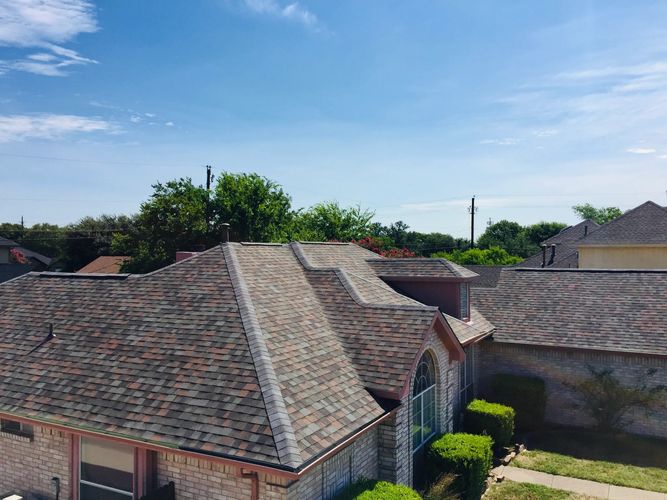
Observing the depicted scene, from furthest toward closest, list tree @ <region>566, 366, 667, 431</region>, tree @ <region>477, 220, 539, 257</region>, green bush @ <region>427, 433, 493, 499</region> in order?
1. tree @ <region>477, 220, 539, 257</region>
2. tree @ <region>566, 366, 667, 431</region>
3. green bush @ <region>427, 433, 493, 499</region>

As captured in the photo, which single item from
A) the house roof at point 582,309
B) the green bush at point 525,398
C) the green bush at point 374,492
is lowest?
the green bush at point 525,398

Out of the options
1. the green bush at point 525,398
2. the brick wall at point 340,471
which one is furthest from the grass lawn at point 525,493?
the green bush at point 525,398

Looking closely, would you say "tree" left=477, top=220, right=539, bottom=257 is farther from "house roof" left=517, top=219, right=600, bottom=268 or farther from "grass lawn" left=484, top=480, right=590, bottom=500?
"grass lawn" left=484, top=480, right=590, bottom=500

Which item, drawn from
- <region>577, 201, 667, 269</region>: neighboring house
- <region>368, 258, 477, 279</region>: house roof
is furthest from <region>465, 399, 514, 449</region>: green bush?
<region>577, 201, 667, 269</region>: neighboring house

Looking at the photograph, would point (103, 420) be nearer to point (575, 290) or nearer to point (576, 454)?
point (576, 454)

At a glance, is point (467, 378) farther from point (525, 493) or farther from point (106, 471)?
point (106, 471)

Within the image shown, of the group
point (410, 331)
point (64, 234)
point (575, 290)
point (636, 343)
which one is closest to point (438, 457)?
point (410, 331)

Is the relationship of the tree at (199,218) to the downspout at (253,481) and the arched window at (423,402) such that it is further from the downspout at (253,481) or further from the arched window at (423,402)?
the downspout at (253,481)
